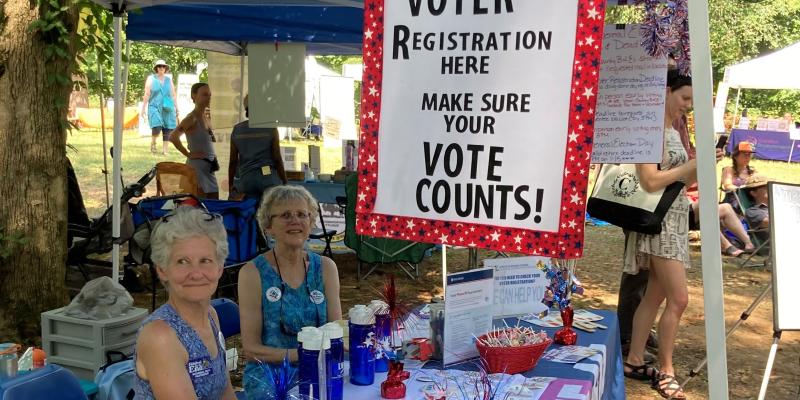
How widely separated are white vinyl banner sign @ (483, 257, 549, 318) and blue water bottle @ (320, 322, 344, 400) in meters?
1.02

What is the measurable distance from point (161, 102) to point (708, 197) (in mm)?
16168

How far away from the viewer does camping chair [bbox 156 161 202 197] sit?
759 centimetres

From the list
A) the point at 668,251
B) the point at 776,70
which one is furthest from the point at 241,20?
the point at 776,70

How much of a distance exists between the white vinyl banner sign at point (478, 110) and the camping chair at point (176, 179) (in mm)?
5799

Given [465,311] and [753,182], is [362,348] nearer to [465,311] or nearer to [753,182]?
[465,311]

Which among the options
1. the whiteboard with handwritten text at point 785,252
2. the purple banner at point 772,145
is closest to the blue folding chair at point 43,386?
the whiteboard with handwritten text at point 785,252

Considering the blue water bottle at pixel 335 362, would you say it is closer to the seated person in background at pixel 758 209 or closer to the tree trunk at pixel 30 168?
→ the tree trunk at pixel 30 168

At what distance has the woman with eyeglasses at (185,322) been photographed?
2.04 metres

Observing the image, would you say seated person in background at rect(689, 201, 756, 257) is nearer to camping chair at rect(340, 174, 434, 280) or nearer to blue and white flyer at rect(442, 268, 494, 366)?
camping chair at rect(340, 174, 434, 280)

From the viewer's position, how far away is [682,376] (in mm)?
4871

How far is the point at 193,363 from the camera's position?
2146mm

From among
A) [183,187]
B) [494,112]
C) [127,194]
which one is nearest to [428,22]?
[494,112]

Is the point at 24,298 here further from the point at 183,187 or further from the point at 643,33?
the point at 643,33

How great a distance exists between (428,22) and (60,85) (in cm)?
358
